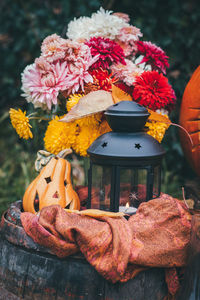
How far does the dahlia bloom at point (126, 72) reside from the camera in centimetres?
149

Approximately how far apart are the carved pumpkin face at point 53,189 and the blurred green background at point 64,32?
1095mm

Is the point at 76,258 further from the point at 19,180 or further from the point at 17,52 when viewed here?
the point at 17,52

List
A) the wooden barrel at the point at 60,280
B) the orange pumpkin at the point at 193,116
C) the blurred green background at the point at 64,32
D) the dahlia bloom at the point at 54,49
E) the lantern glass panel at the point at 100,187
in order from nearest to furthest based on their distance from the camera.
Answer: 1. the wooden barrel at the point at 60,280
2. the lantern glass panel at the point at 100,187
3. the dahlia bloom at the point at 54,49
4. the orange pumpkin at the point at 193,116
5. the blurred green background at the point at 64,32

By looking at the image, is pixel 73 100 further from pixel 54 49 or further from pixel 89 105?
pixel 54 49

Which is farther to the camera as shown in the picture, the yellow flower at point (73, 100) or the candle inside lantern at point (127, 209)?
the yellow flower at point (73, 100)

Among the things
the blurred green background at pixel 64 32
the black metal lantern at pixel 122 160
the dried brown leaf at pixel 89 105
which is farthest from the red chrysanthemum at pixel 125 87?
the blurred green background at pixel 64 32

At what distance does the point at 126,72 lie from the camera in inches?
59.2

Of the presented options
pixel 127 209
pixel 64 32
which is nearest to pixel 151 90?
pixel 127 209

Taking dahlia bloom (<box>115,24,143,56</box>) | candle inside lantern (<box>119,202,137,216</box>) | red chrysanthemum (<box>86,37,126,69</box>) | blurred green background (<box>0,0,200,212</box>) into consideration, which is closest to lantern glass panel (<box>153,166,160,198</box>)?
candle inside lantern (<box>119,202,137,216</box>)

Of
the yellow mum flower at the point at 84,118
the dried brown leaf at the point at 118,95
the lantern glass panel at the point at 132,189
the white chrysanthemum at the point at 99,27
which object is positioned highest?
the white chrysanthemum at the point at 99,27

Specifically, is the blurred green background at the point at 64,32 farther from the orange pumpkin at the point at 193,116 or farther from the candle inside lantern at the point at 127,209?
the candle inside lantern at the point at 127,209

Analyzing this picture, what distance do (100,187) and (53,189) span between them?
7.1 inches

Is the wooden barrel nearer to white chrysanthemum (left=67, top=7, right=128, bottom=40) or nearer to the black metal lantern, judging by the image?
the black metal lantern

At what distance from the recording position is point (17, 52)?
3.35 m
